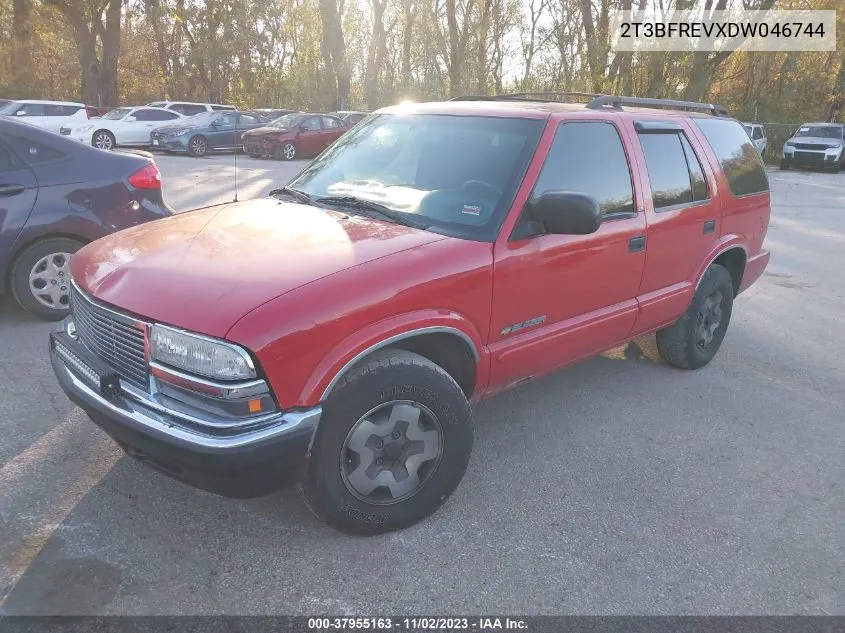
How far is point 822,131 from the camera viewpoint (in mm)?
25844

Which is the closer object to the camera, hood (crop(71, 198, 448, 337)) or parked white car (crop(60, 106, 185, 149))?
hood (crop(71, 198, 448, 337))

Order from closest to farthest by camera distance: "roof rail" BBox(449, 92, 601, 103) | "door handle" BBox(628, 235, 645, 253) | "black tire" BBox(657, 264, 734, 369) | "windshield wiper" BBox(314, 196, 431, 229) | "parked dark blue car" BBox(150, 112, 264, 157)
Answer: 1. "windshield wiper" BBox(314, 196, 431, 229)
2. "door handle" BBox(628, 235, 645, 253)
3. "roof rail" BBox(449, 92, 601, 103)
4. "black tire" BBox(657, 264, 734, 369)
5. "parked dark blue car" BBox(150, 112, 264, 157)

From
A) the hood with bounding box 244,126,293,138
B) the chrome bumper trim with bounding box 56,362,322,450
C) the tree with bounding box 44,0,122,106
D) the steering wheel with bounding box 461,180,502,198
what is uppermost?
the tree with bounding box 44,0,122,106

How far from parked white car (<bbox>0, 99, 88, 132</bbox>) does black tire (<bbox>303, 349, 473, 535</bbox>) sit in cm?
2052

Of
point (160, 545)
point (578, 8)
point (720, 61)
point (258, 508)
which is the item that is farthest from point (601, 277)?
point (578, 8)

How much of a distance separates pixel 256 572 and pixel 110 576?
0.56 metres

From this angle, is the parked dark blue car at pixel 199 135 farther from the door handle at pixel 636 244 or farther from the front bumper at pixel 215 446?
the front bumper at pixel 215 446

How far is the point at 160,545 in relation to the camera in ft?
9.45

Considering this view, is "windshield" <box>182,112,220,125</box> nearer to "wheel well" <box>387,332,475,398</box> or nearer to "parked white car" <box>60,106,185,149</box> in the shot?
"parked white car" <box>60,106,185,149</box>

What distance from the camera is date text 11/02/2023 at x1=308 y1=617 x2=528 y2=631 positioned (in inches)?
98.9

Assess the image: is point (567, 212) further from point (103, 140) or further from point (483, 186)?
point (103, 140)

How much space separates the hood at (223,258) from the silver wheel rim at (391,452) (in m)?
0.66

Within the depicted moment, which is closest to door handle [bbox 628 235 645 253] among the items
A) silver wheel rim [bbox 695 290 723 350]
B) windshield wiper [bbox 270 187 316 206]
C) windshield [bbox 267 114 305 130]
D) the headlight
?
silver wheel rim [bbox 695 290 723 350]

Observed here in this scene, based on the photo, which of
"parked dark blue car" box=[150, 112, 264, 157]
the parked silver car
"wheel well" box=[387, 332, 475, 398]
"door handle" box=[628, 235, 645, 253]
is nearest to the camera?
"wheel well" box=[387, 332, 475, 398]
